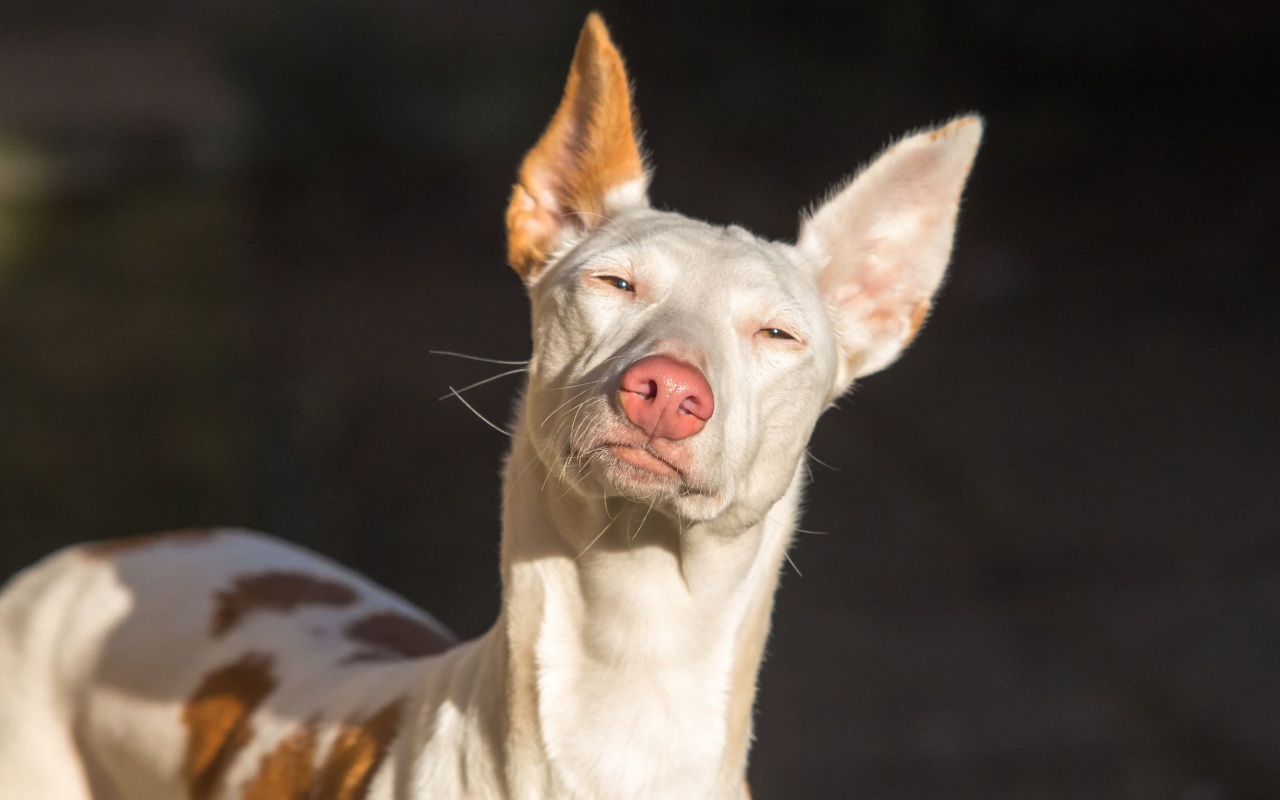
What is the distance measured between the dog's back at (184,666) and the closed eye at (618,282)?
93 centimetres

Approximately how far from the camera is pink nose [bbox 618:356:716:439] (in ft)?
7.57

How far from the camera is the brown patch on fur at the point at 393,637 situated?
127 inches

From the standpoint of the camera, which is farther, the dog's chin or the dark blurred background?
the dark blurred background

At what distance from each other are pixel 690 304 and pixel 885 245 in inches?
26.7

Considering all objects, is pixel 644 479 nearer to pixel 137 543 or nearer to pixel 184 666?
pixel 184 666

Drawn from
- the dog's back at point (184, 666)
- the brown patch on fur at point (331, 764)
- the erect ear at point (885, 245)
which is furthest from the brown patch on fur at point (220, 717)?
the erect ear at point (885, 245)

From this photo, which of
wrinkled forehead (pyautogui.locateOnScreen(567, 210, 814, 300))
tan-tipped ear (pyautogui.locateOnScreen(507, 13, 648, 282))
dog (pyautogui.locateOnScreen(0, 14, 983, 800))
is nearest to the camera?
dog (pyautogui.locateOnScreen(0, 14, 983, 800))

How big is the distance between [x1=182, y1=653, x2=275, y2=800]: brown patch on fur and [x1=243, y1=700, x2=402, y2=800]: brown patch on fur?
0.10 meters

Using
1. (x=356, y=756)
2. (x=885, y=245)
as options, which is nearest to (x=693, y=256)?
(x=885, y=245)

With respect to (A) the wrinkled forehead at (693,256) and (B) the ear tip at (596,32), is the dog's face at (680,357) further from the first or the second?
(B) the ear tip at (596,32)

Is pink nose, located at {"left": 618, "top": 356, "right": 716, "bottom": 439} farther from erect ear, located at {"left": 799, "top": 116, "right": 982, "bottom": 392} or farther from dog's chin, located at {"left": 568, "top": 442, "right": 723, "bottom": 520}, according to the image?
erect ear, located at {"left": 799, "top": 116, "right": 982, "bottom": 392}

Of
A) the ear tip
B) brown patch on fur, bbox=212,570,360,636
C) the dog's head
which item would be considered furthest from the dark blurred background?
the ear tip

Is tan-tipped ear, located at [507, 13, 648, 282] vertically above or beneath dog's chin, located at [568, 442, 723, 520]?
above

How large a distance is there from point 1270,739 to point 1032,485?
7.01ft
